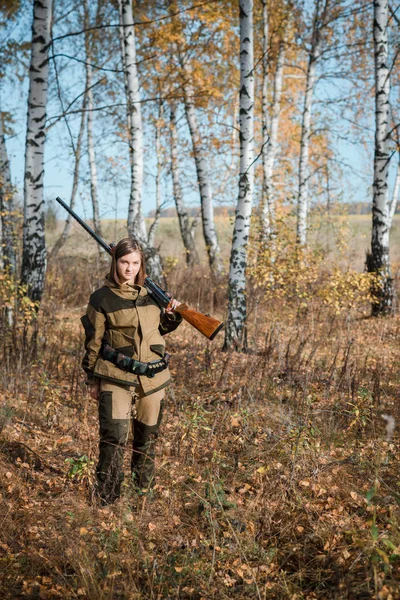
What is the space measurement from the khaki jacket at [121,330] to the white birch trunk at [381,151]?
6722 millimetres

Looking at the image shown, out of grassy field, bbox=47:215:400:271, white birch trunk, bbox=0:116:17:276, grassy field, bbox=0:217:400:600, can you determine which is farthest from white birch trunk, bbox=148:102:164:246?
grassy field, bbox=0:217:400:600

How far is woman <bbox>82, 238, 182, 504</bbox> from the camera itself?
3.31 metres

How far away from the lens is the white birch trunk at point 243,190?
6.71 meters

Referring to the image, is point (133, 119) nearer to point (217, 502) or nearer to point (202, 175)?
point (202, 175)

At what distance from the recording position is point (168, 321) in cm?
359

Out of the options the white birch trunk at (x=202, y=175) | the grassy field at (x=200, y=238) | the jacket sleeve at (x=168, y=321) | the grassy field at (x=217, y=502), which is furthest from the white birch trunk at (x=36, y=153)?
the white birch trunk at (x=202, y=175)

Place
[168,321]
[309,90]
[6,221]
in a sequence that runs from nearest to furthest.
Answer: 1. [168,321]
2. [6,221]
3. [309,90]

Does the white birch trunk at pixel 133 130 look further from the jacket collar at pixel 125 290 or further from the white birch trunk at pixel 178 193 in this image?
the jacket collar at pixel 125 290

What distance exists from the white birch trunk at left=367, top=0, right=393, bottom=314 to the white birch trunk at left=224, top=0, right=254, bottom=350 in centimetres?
339

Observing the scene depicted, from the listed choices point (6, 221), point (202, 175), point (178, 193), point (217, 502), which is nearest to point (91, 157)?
point (178, 193)

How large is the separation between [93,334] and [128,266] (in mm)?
503

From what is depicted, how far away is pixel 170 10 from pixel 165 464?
40.2 ft

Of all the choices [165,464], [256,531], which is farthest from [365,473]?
[165,464]

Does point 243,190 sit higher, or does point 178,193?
→ point 178,193
